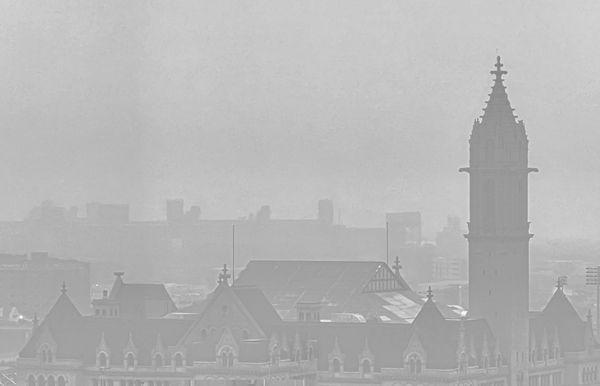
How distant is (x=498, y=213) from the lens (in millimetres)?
140125

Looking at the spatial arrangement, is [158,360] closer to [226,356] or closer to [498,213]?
[226,356]

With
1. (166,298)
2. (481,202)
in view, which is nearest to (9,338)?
(166,298)

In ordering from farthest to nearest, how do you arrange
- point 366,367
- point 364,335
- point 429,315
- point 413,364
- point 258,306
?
1. point 258,306
2. point 364,335
3. point 366,367
4. point 429,315
5. point 413,364

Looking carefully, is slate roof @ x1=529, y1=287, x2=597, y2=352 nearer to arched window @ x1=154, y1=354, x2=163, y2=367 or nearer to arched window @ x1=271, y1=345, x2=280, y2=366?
arched window @ x1=271, y1=345, x2=280, y2=366

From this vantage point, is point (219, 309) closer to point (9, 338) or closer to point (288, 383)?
point (288, 383)

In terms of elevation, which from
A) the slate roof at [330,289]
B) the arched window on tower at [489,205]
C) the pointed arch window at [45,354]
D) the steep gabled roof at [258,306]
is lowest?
the pointed arch window at [45,354]

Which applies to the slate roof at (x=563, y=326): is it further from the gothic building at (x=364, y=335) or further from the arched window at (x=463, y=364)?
the arched window at (x=463, y=364)

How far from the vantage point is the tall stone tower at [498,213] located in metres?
138

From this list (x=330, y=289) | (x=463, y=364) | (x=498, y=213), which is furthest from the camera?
(x=330, y=289)

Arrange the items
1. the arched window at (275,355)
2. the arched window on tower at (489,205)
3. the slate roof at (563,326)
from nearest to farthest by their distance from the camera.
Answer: the arched window at (275,355)
the arched window on tower at (489,205)
the slate roof at (563,326)

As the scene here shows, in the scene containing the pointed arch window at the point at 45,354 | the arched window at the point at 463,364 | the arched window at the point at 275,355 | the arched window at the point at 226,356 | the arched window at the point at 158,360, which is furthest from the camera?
the pointed arch window at the point at 45,354

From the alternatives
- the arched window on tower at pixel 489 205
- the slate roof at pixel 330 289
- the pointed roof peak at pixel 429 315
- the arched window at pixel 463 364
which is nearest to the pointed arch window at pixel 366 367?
the pointed roof peak at pixel 429 315

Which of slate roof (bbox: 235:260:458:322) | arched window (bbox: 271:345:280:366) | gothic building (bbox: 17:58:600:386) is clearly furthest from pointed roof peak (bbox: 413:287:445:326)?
slate roof (bbox: 235:260:458:322)

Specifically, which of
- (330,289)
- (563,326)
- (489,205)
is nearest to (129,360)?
(330,289)
